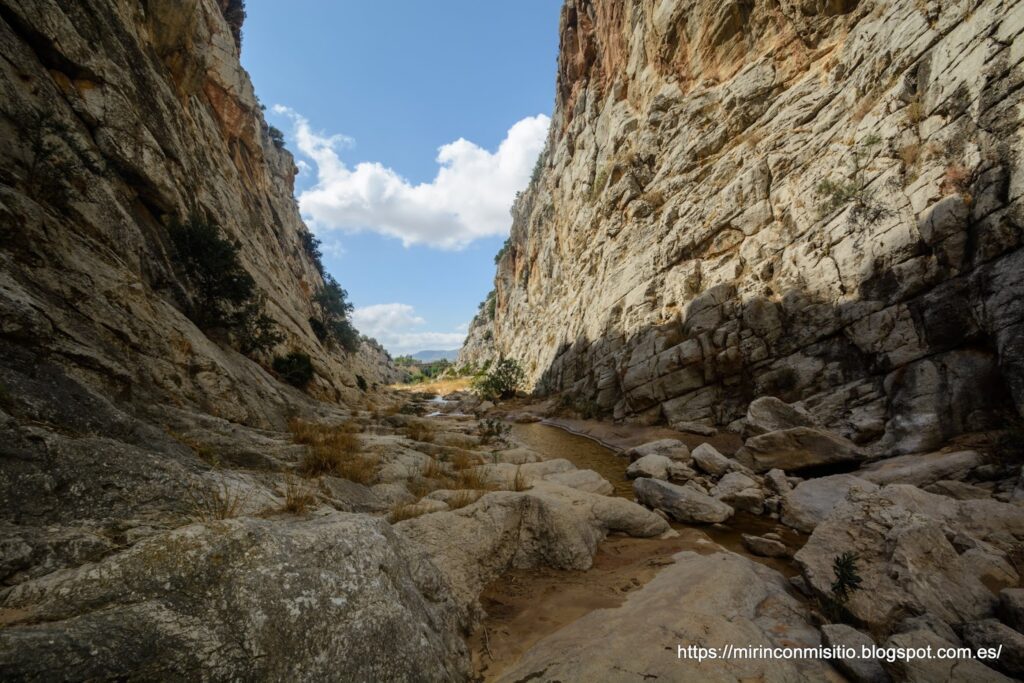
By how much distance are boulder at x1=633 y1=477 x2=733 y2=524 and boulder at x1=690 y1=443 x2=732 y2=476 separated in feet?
11.8

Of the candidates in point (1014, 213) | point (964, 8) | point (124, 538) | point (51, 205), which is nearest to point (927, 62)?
point (964, 8)

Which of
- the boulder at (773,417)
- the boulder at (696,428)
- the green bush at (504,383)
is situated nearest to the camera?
the boulder at (773,417)

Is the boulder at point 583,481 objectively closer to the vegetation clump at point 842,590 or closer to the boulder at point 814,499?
the boulder at point 814,499

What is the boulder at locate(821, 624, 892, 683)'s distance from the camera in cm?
352

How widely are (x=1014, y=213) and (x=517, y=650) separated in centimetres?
1605

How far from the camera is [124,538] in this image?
10.1 ft

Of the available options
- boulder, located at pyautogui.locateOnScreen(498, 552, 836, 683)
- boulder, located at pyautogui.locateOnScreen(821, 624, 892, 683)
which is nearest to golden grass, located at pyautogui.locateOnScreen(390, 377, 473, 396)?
boulder, located at pyautogui.locateOnScreen(498, 552, 836, 683)

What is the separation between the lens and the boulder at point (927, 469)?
895 cm

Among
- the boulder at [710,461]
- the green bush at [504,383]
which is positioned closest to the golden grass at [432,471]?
the boulder at [710,461]

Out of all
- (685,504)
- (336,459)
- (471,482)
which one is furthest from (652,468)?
(336,459)

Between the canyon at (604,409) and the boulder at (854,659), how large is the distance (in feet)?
0.12

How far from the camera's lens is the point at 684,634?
3.96 meters

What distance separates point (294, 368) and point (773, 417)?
66.8 ft

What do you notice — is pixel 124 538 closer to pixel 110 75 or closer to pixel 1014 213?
pixel 1014 213
